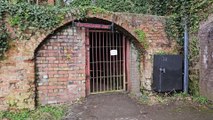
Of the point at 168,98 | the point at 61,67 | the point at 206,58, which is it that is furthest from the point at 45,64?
the point at 206,58

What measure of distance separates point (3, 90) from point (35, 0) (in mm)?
4826

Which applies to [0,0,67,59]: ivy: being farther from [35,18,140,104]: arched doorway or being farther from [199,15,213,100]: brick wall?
[199,15,213,100]: brick wall

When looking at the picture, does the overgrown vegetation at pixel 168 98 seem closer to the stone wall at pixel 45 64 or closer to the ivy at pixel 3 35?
the stone wall at pixel 45 64

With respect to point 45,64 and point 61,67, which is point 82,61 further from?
point 45,64

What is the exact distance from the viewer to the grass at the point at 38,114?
5.71 m

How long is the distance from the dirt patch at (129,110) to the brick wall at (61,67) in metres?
0.47

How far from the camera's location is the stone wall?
5.90 m

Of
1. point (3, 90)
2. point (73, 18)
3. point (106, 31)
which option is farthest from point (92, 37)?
point (3, 90)

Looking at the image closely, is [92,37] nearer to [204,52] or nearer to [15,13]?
[15,13]

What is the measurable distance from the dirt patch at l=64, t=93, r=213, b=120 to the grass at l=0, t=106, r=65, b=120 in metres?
0.23

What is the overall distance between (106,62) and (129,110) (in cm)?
199

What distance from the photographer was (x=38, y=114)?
594 centimetres

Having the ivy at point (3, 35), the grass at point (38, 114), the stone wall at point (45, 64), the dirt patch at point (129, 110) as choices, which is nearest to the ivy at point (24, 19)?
the ivy at point (3, 35)

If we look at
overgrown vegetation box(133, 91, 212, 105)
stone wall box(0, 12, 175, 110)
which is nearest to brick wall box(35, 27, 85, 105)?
stone wall box(0, 12, 175, 110)
